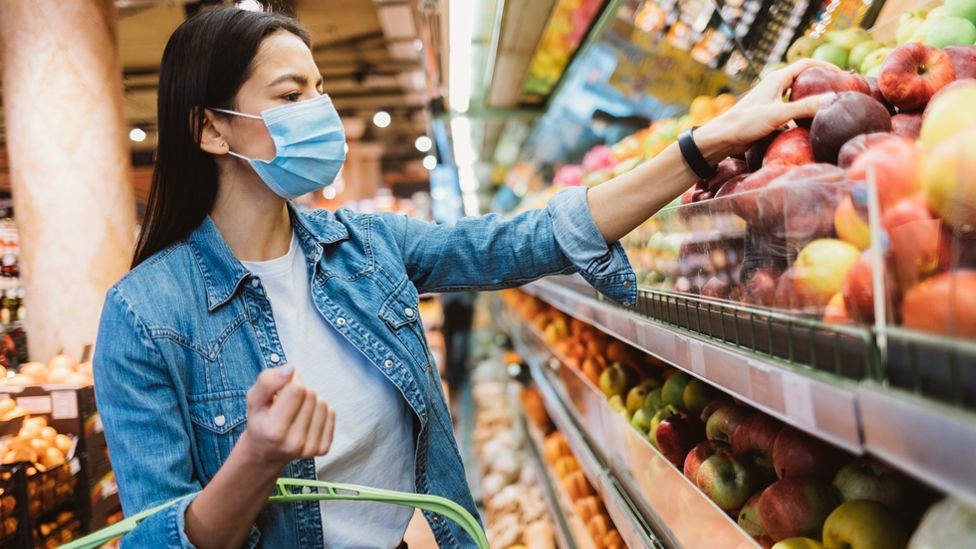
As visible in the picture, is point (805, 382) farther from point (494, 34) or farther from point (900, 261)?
point (494, 34)

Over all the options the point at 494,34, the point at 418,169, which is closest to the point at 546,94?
the point at 494,34

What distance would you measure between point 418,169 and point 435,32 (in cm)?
1547

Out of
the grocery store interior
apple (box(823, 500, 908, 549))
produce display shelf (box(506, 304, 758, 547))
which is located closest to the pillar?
the grocery store interior

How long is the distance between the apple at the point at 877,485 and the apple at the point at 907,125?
52 cm

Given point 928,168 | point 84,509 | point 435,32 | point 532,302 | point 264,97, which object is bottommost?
point 84,509

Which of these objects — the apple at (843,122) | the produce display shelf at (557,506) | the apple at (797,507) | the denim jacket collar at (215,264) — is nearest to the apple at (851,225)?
the apple at (843,122)

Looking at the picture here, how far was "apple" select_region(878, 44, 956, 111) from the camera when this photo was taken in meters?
1.01

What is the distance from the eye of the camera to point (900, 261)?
63cm

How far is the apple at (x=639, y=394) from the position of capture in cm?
199

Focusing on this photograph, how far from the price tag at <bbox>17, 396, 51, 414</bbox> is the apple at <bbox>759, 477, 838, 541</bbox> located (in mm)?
1921

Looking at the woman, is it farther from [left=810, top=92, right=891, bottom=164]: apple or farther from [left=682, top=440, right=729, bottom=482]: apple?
[left=682, top=440, right=729, bottom=482]: apple

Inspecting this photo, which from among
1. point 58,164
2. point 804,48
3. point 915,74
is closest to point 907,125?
point 915,74

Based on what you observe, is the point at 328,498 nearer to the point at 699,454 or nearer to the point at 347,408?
the point at 347,408

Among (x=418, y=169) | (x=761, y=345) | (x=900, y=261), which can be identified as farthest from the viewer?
(x=418, y=169)
